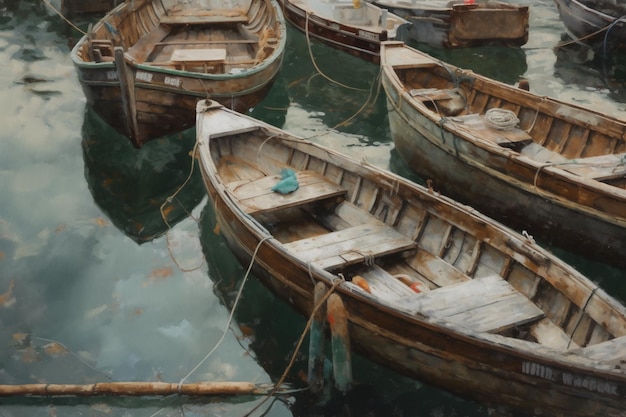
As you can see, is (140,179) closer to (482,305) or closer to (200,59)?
(200,59)

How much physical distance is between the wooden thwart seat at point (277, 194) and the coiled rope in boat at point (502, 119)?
2.87m

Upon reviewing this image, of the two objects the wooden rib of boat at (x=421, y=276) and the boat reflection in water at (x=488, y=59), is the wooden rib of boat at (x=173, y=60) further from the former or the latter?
the boat reflection in water at (x=488, y=59)

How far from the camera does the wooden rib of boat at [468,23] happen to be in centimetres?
1416

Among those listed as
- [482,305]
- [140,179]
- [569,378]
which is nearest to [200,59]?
[140,179]

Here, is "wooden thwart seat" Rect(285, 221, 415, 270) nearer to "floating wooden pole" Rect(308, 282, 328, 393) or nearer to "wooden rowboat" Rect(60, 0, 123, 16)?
"floating wooden pole" Rect(308, 282, 328, 393)

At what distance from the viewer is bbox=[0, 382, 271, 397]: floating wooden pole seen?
242 inches

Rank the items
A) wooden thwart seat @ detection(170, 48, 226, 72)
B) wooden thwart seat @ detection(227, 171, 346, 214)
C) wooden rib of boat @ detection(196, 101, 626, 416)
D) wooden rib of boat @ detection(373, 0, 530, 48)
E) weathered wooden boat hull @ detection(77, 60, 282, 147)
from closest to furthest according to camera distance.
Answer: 1. wooden rib of boat @ detection(196, 101, 626, 416)
2. wooden thwart seat @ detection(227, 171, 346, 214)
3. weathered wooden boat hull @ detection(77, 60, 282, 147)
4. wooden thwart seat @ detection(170, 48, 226, 72)
5. wooden rib of boat @ detection(373, 0, 530, 48)

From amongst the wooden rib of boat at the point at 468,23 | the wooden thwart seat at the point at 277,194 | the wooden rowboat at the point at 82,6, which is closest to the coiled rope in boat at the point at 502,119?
the wooden thwart seat at the point at 277,194

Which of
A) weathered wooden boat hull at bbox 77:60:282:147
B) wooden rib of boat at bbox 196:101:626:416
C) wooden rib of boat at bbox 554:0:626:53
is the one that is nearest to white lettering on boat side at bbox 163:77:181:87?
weathered wooden boat hull at bbox 77:60:282:147

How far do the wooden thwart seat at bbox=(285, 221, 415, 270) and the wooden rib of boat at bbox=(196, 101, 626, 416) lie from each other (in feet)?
0.06

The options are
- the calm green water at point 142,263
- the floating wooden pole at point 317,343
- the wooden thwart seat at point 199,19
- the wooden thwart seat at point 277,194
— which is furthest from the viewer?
the wooden thwart seat at point 199,19

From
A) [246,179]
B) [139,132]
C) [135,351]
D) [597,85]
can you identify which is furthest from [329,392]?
[597,85]

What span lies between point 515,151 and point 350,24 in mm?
6739

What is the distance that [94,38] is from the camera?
1070 cm
